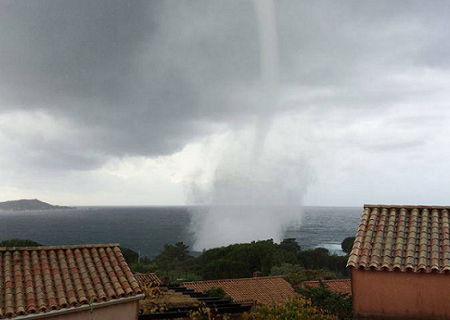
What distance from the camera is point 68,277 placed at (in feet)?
28.5

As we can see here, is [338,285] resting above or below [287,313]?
below

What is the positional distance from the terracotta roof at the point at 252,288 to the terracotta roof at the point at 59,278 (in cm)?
1588

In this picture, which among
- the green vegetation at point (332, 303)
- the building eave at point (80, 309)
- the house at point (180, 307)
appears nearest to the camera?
the building eave at point (80, 309)

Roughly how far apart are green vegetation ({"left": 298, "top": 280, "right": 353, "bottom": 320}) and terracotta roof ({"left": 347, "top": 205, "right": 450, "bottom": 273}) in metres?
3.50

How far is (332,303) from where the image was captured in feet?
39.0

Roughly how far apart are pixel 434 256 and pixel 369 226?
61.1 inches

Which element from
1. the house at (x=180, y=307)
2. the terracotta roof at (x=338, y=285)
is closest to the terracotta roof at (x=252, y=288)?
the terracotta roof at (x=338, y=285)

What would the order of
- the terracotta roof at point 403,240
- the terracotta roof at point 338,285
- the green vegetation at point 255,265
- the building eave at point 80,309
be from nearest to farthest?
the building eave at point 80,309, the terracotta roof at point 403,240, the terracotta roof at point 338,285, the green vegetation at point 255,265

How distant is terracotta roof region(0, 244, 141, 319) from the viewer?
7.80 m

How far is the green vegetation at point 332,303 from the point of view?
11352 mm

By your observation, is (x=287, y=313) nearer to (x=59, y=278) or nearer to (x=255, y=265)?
(x=59, y=278)

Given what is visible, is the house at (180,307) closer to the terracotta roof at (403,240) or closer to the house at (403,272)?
the house at (403,272)

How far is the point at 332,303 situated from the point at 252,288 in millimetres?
14789

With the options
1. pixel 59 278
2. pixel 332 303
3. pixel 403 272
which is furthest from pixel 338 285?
pixel 59 278
